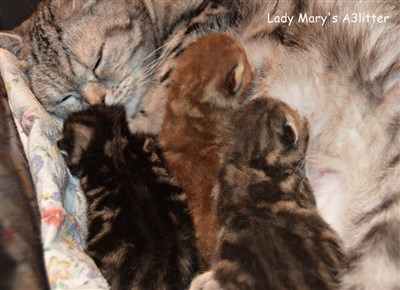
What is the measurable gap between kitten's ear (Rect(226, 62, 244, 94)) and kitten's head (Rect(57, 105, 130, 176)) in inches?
12.3

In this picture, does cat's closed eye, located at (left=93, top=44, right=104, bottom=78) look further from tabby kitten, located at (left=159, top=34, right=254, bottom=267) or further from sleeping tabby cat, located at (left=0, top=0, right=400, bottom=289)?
tabby kitten, located at (left=159, top=34, right=254, bottom=267)

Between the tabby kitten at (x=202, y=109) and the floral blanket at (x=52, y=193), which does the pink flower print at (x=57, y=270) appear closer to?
the floral blanket at (x=52, y=193)

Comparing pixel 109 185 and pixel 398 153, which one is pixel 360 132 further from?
pixel 109 185

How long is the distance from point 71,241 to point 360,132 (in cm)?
75

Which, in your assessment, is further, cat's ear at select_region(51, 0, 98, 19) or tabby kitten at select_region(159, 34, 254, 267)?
cat's ear at select_region(51, 0, 98, 19)

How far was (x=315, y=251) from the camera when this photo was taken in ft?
3.73

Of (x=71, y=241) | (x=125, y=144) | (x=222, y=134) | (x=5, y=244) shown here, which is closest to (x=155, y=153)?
(x=125, y=144)

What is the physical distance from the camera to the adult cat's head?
1.63 metres

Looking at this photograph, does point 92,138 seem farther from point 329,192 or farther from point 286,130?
point 329,192

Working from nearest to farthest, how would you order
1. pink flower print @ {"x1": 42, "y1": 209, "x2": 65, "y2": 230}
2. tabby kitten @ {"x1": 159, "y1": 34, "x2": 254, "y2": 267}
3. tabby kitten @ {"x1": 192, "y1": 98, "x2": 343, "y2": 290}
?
tabby kitten @ {"x1": 192, "y1": 98, "x2": 343, "y2": 290} → pink flower print @ {"x1": 42, "y1": 209, "x2": 65, "y2": 230} → tabby kitten @ {"x1": 159, "y1": 34, "x2": 254, "y2": 267}

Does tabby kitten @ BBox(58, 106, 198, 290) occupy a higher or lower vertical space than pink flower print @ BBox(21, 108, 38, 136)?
lower

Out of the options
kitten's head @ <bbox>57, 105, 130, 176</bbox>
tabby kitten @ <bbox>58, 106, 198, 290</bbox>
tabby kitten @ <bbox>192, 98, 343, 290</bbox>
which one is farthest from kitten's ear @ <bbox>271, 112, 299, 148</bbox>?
kitten's head @ <bbox>57, 105, 130, 176</bbox>

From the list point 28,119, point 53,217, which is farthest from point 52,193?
point 28,119

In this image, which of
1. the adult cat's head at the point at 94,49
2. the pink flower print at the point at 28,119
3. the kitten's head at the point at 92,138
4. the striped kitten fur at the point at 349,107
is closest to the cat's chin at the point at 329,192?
the striped kitten fur at the point at 349,107
